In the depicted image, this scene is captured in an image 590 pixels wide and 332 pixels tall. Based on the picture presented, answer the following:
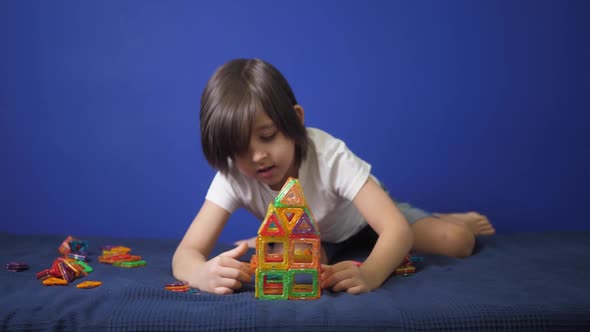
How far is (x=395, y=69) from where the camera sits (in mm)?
2002

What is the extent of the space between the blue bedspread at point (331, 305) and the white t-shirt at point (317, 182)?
25 centimetres

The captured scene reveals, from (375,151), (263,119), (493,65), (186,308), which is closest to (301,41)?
(375,151)

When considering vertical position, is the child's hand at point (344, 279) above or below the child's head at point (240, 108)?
below

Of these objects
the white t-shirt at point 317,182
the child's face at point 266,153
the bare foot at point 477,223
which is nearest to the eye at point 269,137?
the child's face at point 266,153

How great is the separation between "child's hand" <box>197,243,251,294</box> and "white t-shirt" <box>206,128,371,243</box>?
32 cm

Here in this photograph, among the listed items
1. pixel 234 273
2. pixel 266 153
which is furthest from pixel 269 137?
pixel 234 273

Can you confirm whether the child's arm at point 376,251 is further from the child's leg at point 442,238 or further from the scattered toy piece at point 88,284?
the scattered toy piece at point 88,284

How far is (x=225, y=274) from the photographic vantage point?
3.21 feet

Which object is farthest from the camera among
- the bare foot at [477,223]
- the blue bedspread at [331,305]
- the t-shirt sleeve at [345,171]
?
the bare foot at [477,223]

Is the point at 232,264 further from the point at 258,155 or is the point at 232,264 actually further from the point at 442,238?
the point at 442,238

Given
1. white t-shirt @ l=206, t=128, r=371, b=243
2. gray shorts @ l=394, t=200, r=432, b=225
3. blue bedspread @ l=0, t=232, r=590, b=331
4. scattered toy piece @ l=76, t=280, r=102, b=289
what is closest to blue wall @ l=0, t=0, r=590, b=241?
gray shorts @ l=394, t=200, r=432, b=225

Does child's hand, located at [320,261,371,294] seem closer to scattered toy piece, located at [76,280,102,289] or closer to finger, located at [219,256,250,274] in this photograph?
finger, located at [219,256,250,274]

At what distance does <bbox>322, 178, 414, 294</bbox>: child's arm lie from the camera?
0.96 m

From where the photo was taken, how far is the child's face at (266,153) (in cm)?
113
